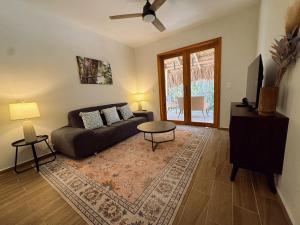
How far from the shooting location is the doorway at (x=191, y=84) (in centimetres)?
338

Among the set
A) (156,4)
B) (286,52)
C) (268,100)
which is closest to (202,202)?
(268,100)

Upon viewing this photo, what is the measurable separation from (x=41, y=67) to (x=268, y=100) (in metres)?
3.40

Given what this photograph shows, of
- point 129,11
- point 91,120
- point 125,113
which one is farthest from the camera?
point 125,113

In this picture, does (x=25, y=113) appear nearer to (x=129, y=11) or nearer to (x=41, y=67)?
(x=41, y=67)

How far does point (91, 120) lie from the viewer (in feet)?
8.98

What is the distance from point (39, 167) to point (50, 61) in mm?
1919

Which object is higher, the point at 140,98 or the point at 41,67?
the point at 41,67

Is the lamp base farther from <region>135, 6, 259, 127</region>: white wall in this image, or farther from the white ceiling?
<region>135, 6, 259, 127</region>: white wall

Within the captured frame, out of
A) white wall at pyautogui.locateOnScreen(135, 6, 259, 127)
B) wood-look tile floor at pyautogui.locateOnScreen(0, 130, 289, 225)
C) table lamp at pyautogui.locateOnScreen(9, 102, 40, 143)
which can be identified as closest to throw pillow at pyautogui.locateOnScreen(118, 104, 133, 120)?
table lamp at pyautogui.locateOnScreen(9, 102, 40, 143)

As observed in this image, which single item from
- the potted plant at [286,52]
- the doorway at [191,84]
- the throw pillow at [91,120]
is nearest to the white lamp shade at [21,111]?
the throw pillow at [91,120]

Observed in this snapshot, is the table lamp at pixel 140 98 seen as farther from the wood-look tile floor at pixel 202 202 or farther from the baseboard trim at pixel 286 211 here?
the baseboard trim at pixel 286 211

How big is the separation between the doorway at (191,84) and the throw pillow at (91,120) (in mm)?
2155

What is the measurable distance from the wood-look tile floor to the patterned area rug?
0.28 feet

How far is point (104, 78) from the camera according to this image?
11.6 feet
